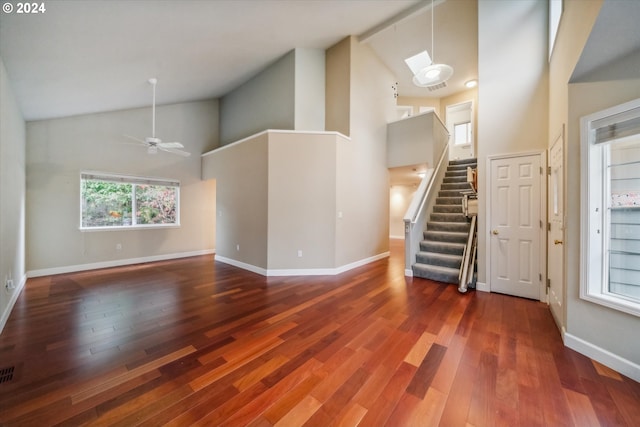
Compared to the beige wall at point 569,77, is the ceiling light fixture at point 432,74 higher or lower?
higher

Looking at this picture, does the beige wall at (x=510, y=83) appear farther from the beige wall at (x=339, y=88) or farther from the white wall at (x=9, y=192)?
the white wall at (x=9, y=192)

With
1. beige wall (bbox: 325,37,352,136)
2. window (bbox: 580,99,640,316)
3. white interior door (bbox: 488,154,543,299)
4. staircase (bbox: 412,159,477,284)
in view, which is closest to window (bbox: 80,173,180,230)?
beige wall (bbox: 325,37,352,136)

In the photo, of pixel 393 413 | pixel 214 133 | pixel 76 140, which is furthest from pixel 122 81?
pixel 393 413

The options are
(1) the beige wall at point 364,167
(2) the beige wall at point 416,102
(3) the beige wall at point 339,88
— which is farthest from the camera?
(2) the beige wall at point 416,102

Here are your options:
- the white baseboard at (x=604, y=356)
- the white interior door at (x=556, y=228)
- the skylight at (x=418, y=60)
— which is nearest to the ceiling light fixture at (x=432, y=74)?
the white interior door at (x=556, y=228)

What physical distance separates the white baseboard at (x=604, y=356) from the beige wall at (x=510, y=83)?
1615 mm

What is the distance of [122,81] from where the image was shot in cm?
414

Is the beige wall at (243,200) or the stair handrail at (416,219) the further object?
the beige wall at (243,200)

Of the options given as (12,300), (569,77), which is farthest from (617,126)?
(12,300)

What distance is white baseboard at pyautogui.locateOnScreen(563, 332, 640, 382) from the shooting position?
186 cm

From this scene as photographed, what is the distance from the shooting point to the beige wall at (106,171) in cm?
470

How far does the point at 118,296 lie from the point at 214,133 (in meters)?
5.14

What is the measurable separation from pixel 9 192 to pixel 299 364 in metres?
4.38

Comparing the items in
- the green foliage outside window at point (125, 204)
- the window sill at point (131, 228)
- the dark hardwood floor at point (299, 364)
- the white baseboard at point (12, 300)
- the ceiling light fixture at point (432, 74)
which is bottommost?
the dark hardwood floor at point (299, 364)
